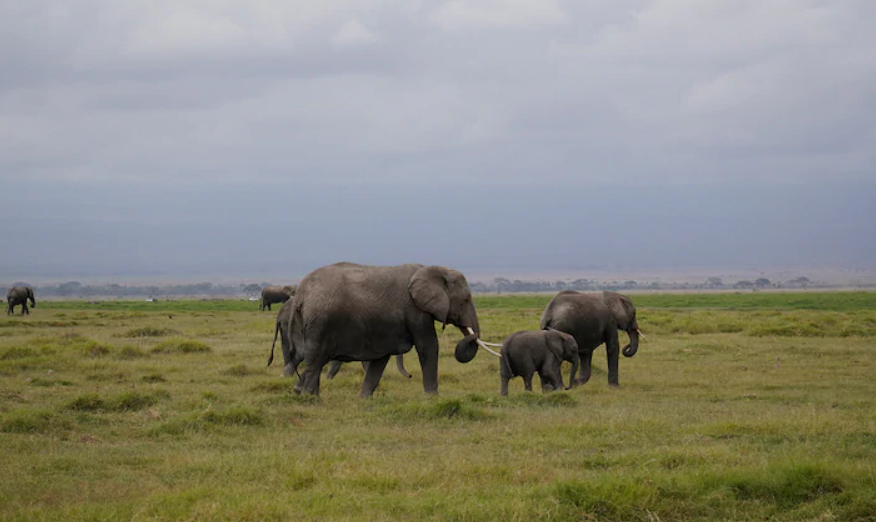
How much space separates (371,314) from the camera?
17.4 m

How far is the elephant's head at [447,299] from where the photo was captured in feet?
57.7

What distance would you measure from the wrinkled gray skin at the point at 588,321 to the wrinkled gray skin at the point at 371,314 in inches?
106

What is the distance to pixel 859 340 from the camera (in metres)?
30.5

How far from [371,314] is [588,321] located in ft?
17.2

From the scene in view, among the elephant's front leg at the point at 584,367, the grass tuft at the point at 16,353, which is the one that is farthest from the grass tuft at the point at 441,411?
the grass tuft at the point at 16,353

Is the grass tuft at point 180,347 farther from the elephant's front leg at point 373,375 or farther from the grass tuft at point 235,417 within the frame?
the grass tuft at point 235,417

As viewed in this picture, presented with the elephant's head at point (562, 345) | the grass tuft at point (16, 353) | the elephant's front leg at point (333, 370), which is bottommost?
the elephant's front leg at point (333, 370)

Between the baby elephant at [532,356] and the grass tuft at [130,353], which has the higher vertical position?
the baby elephant at [532,356]

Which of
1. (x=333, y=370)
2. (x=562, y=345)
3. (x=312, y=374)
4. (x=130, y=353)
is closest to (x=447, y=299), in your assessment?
(x=562, y=345)

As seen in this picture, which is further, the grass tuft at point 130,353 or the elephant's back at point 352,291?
the grass tuft at point 130,353

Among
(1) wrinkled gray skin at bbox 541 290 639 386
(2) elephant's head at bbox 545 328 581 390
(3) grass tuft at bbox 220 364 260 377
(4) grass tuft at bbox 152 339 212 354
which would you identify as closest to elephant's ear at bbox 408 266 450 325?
(2) elephant's head at bbox 545 328 581 390

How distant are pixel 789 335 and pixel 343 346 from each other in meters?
20.7

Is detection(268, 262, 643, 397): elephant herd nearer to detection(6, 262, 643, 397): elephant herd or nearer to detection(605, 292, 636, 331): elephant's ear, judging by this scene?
detection(6, 262, 643, 397): elephant herd

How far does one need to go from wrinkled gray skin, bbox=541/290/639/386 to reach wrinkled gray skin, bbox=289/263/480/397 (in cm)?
269
